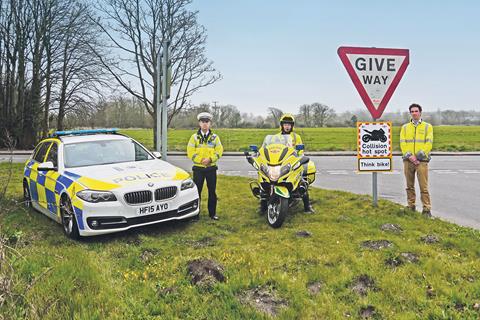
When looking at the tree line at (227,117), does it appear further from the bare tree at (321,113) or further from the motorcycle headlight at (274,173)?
the motorcycle headlight at (274,173)

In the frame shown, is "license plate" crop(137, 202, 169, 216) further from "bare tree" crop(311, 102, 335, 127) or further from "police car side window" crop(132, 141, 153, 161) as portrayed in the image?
"bare tree" crop(311, 102, 335, 127)

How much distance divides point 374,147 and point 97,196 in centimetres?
464

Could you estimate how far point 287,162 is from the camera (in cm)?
610

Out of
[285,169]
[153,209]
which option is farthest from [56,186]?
[285,169]

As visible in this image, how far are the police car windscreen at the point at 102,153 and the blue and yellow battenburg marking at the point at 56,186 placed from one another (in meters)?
0.39

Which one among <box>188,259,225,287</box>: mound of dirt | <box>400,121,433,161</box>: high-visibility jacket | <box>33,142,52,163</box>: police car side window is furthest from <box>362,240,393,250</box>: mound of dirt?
<box>33,142,52,163</box>: police car side window

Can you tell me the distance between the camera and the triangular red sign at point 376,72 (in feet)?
22.0

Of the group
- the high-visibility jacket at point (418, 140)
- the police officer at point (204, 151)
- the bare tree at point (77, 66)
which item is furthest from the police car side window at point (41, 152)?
the bare tree at point (77, 66)

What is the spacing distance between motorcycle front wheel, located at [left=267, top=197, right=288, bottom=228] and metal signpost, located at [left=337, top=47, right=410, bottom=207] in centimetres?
185

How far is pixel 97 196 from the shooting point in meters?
5.27

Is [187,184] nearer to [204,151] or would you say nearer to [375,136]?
[204,151]

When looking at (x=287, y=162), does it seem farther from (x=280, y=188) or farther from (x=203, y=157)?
(x=203, y=157)

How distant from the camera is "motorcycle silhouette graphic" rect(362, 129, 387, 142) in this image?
22.4 feet

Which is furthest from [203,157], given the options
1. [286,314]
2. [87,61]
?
[87,61]
